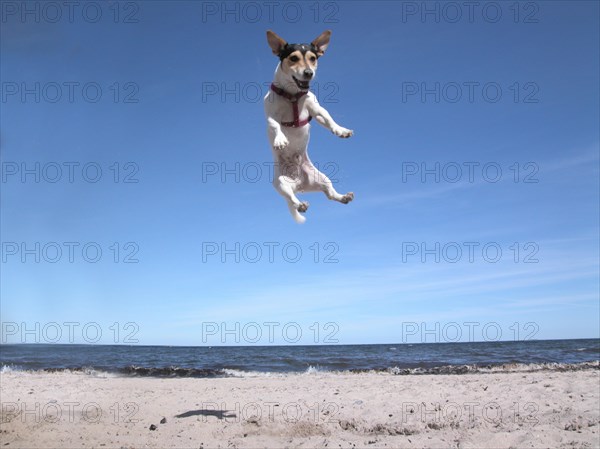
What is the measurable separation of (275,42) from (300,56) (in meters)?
0.22

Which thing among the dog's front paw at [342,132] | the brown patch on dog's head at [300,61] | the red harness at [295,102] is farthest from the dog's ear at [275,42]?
the dog's front paw at [342,132]

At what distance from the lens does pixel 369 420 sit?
9.15 metres

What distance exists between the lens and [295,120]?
428cm

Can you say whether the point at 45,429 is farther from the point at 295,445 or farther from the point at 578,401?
the point at 578,401

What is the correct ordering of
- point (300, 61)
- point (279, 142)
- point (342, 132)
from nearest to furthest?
point (300, 61) < point (279, 142) < point (342, 132)

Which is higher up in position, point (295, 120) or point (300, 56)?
point (300, 56)

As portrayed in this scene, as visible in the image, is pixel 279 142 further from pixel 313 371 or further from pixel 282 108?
pixel 313 371

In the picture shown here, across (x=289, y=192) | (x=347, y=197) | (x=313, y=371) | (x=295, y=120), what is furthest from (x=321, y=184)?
(x=313, y=371)

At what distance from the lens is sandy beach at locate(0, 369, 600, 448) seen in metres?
8.18

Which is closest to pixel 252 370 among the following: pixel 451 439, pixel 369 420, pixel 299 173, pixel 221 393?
pixel 221 393

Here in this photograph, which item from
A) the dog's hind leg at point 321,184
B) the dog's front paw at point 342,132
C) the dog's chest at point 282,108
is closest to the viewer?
the dog's front paw at point 342,132

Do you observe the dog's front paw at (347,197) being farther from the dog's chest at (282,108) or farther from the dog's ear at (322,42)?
the dog's ear at (322,42)

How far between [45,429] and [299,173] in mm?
7036

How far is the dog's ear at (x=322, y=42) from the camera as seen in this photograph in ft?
12.3
